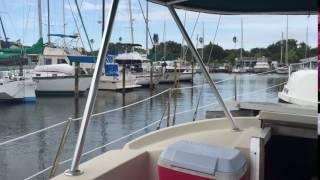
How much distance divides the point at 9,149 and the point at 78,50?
30624 mm

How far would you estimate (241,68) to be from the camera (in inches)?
3130

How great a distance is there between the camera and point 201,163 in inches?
106

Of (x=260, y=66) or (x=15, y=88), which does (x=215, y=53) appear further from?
(x=15, y=88)

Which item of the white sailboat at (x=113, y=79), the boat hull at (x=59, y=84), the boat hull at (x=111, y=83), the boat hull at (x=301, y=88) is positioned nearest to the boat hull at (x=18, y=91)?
the boat hull at (x=59, y=84)

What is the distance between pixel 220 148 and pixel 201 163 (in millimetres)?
246

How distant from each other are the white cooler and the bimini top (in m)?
1.15

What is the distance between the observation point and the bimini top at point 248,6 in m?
3.52

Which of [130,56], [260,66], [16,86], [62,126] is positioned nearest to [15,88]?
[16,86]

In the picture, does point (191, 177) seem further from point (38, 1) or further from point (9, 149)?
point (38, 1)

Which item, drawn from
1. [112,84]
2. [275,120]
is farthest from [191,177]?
[112,84]

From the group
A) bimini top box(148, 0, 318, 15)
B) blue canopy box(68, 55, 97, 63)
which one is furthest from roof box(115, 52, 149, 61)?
bimini top box(148, 0, 318, 15)

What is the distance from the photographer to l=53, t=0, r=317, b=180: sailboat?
8.72ft

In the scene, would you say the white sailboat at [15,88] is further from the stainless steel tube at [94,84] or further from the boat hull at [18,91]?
the stainless steel tube at [94,84]

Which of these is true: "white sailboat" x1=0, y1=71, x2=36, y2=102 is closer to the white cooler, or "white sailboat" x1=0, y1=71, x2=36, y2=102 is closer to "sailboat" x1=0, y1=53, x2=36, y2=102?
"sailboat" x1=0, y1=53, x2=36, y2=102
